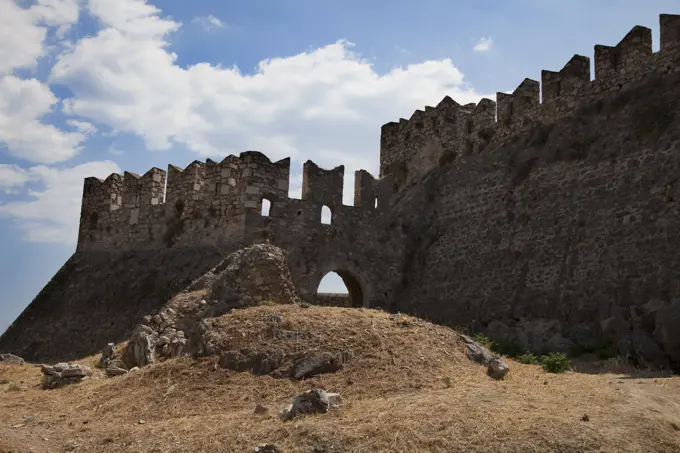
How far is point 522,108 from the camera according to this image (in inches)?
904

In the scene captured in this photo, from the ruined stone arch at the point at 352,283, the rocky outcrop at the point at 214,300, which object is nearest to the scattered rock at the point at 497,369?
the rocky outcrop at the point at 214,300

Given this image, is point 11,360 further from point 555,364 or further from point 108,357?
point 555,364

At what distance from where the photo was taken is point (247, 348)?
1191 centimetres

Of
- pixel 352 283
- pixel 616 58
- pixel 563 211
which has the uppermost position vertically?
pixel 616 58

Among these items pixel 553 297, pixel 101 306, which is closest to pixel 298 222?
pixel 101 306

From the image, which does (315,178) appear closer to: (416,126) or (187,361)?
(416,126)

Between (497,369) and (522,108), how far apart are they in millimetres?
13226

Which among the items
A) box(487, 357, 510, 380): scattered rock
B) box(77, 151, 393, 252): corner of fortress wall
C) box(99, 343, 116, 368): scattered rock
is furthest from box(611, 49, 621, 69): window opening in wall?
box(99, 343, 116, 368): scattered rock

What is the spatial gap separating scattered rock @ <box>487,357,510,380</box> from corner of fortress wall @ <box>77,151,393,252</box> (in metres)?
11.6

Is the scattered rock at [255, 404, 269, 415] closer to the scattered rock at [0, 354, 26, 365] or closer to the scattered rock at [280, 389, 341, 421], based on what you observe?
the scattered rock at [280, 389, 341, 421]

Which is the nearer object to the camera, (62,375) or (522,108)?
(62,375)

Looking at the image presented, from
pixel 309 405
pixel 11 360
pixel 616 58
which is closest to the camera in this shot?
pixel 309 405

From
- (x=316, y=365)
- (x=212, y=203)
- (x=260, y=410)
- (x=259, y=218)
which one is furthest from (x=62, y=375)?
(x=212, y=203)

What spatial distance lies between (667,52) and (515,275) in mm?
7461
